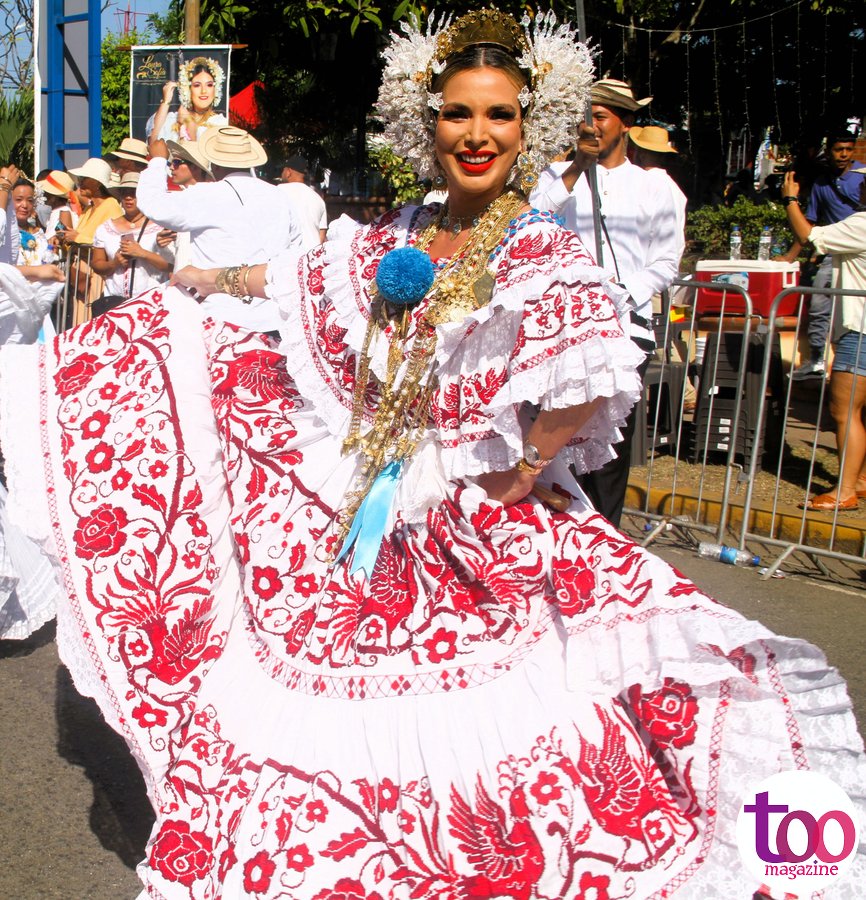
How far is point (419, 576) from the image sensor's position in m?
2.51

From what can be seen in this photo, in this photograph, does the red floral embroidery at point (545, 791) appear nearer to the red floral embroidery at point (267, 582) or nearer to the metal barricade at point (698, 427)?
the red floral embroidery at point (267, 582)

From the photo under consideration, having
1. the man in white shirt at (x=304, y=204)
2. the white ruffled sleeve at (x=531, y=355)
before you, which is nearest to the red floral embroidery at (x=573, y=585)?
the white ruffled sleeve at (x=531, y=355)

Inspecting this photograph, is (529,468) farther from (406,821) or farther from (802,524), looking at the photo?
(802,524)

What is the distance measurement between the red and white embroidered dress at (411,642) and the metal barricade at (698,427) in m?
3.72

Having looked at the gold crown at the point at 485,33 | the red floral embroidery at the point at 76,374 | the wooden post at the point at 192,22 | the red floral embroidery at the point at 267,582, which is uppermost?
the wooden post at the point at 192,22

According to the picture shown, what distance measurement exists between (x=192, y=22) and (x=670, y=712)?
11.9 meters

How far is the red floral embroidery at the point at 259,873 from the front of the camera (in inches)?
89.7

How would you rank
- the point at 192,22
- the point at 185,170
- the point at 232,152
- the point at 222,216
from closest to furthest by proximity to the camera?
the point at 222,216, the point at 232,152, the point at 185,170, the point at 192,22

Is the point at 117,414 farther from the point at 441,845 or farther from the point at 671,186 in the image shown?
the point at 671,186

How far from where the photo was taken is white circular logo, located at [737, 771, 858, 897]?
2432 millimetres

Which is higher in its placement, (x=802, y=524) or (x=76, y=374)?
(x=76, y=374)

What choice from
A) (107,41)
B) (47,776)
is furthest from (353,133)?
(107,41)

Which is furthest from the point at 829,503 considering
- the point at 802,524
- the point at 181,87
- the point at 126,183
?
the point at 181,87

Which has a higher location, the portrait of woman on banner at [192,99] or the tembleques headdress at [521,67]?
the portrait of woman on banner at [192,99]
